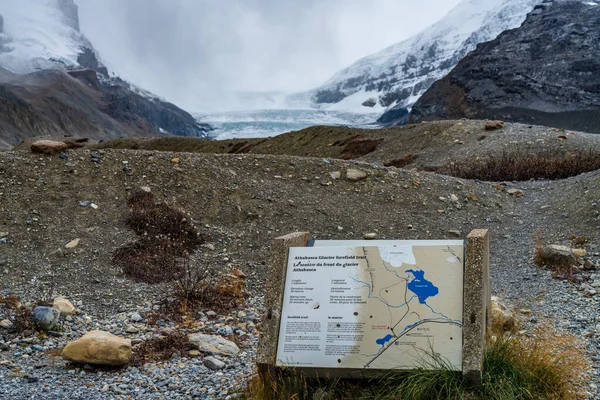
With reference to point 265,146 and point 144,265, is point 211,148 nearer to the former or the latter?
point 265,146

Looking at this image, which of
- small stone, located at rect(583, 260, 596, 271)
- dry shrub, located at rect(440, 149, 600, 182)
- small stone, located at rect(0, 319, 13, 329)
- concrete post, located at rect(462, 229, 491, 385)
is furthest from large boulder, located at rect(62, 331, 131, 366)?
dry shrub, located at rect(440, 149, 600, 182)

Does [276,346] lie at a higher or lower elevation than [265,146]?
lower

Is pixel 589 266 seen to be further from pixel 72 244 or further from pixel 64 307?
pixel 72 244

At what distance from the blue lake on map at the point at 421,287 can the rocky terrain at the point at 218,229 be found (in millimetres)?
1865

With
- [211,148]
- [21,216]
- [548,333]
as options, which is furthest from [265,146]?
[548,333]

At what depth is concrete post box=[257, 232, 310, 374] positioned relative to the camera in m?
5.12

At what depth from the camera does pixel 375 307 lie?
5051 millimetres

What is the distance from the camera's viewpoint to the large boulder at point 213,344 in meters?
7.35

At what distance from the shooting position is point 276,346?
202 inches

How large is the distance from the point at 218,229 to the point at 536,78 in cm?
10812

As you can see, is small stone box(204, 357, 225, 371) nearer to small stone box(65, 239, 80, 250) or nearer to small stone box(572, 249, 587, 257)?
small stone box(65, 239, 80, 250)

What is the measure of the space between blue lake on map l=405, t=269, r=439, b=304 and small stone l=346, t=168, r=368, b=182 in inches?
449

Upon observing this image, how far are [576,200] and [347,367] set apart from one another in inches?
490

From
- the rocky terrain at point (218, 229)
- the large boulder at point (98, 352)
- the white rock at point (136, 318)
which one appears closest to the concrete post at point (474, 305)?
the rocky terrain at point (218, 229)
